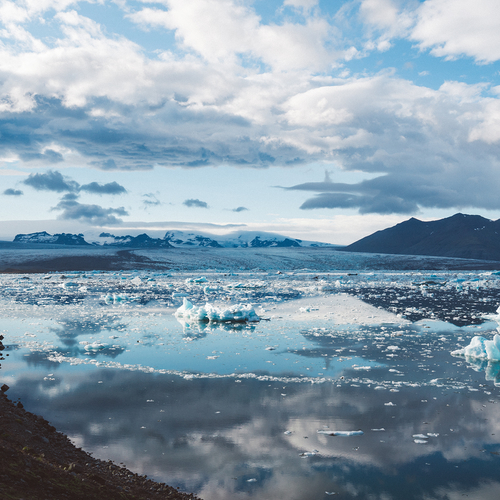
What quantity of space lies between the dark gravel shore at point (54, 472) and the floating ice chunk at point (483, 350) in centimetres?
963

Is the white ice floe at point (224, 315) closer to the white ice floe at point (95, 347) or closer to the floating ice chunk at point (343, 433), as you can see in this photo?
the white ice floe at point (95, 347)

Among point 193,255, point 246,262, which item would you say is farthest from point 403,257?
point 193,255

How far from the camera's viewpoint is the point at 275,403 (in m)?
8.25

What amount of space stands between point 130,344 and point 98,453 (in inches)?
299

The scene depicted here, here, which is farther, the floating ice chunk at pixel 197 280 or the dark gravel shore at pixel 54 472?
the floating ice chunk at pixel 197 280

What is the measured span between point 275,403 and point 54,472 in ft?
14.3

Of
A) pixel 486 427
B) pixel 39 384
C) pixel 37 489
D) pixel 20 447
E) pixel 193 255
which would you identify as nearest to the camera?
pixel 37 489

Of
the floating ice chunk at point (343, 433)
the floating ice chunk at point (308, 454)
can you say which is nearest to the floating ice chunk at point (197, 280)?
the floating ice chunk at point (343, 433)

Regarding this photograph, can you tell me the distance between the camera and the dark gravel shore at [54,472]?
4336mm

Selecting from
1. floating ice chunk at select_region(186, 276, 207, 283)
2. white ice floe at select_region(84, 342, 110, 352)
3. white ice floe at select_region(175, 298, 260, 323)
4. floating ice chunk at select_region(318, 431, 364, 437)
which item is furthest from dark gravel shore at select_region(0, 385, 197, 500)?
floating ice chunk at select_region(186, 276, 207, 283)

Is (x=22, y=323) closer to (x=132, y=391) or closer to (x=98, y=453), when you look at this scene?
(x=132, y=391)

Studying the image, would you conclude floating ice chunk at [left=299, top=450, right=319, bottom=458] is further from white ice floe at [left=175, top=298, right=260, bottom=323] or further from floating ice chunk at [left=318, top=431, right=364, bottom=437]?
white ice floe at [left=175, top=298, right=260, bottom=323]

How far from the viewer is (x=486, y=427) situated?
714cm

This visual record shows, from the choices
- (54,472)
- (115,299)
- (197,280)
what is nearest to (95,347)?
(54,472)
